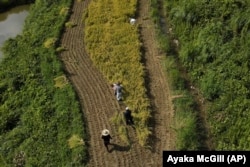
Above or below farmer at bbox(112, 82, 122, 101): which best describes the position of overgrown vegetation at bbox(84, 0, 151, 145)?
above

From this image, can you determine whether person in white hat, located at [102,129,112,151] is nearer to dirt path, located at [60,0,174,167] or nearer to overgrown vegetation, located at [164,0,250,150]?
dirt path, located at [60,0,174,167]

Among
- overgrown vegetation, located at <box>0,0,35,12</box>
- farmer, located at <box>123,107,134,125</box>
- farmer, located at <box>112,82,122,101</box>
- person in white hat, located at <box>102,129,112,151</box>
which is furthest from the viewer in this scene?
overgrown vegetation, located at <box>0,0,35,12</box>

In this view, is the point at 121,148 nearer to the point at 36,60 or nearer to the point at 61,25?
the point at 36,60

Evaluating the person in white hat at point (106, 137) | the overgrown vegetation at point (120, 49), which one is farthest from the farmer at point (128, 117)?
the person in white hat at point (106, 137)

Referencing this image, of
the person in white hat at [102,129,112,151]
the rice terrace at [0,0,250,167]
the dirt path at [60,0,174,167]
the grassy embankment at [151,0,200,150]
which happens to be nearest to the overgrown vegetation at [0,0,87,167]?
the rice terrace at [0,0,250,167]

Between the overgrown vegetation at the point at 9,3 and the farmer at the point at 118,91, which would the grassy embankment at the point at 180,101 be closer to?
the farmer at the point at 118,91

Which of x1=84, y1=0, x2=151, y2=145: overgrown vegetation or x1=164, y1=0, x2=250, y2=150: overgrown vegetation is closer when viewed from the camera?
x1=164, y1=0, x2=250, y2=150: overgrown vegetation
